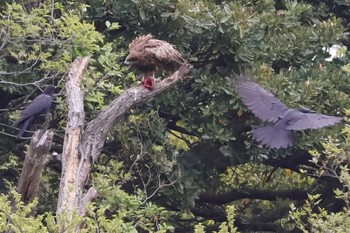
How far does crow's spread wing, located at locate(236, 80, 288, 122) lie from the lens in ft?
25.2

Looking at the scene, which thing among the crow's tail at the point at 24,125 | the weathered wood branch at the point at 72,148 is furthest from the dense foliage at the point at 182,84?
the weathered wood branch at the point at 72,148

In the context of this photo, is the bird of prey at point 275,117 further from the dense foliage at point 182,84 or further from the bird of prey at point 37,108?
the bird of prey at point 37,108

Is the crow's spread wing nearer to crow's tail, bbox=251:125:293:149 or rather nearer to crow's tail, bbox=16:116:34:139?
crow's tail, bbox=251:125:293:149

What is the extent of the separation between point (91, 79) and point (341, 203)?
3.39m

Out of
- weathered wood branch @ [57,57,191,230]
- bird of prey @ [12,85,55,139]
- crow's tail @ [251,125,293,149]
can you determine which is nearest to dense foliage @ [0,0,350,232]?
bird of prey @ [12,85,55,139]

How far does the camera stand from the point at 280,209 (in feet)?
33.2

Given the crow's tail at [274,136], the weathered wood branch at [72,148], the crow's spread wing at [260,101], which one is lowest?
the crow's tail at [274,136]

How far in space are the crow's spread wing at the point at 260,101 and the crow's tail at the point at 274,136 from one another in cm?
10

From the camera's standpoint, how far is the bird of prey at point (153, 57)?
6.96 meters

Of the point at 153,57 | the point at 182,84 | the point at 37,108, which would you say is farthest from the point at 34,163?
the point at 182,84

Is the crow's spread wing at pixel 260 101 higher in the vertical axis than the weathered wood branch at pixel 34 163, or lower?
lower

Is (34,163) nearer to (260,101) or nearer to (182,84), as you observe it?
(260,101)

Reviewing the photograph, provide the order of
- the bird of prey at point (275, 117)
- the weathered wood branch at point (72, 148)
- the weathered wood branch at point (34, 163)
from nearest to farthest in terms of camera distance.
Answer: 1. the weathered wood branch at point (72, 148)
2. the weathered wood branch at point (34, 163)
3. the bird of prey at point (275, 117)

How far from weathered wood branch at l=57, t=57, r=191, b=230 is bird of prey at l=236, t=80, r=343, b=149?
120cm
